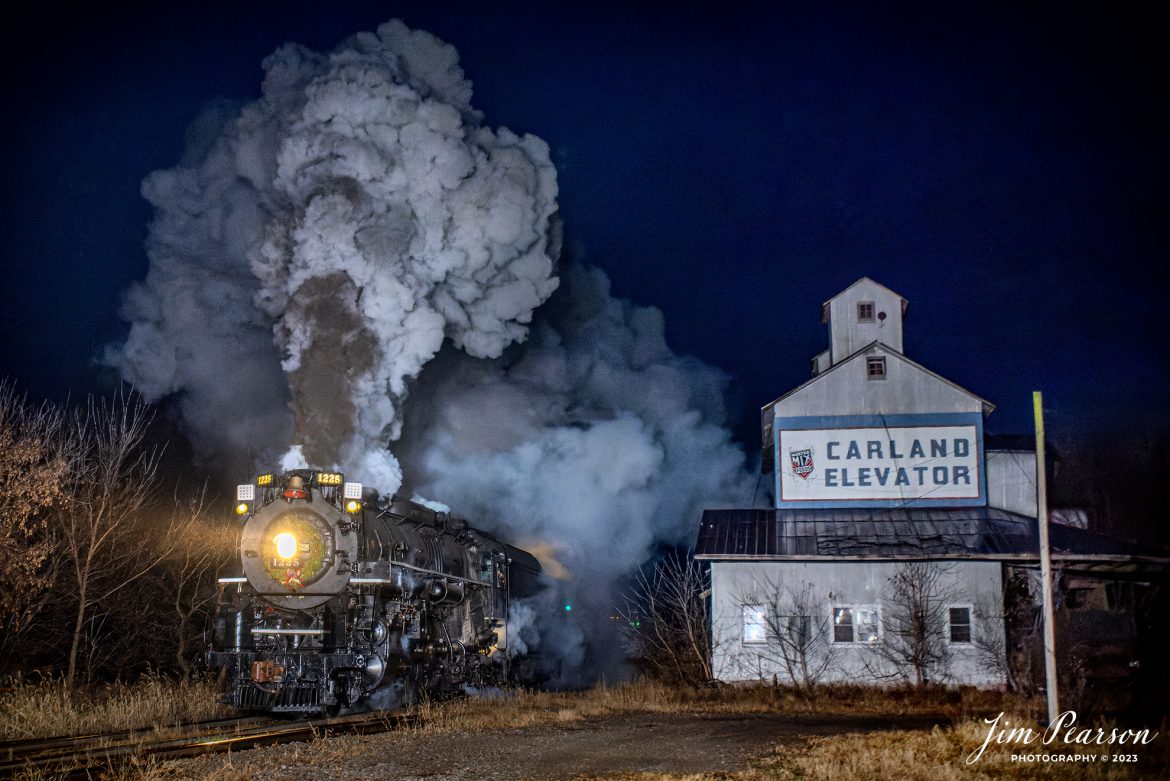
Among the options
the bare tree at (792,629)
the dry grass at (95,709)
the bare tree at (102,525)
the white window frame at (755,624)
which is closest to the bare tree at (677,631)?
the white window frame at (755,624)

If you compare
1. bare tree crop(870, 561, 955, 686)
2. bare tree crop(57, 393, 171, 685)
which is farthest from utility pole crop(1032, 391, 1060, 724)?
bare tree crop(57, 393, 171, 685)

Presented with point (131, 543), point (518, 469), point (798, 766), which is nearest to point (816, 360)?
point (518, 469)

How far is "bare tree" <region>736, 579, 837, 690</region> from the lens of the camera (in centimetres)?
2245

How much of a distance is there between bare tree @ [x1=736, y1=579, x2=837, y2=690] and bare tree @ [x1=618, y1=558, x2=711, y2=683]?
4.81ft

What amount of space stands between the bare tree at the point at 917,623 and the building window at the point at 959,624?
18 centimetres

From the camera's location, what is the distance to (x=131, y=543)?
23156 mm

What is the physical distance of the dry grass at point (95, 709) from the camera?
14531 millimetres

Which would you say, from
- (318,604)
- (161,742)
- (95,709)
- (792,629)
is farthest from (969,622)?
(95,709)

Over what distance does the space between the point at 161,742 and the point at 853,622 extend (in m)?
15.2

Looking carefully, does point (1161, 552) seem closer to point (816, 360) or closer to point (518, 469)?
point (816, 360)

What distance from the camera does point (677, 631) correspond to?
24.7m

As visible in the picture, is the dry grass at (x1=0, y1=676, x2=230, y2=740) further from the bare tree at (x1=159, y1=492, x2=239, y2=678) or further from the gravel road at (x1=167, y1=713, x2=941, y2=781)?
the bare tree at (x1=159, y1=492, x2=239, y2=678)

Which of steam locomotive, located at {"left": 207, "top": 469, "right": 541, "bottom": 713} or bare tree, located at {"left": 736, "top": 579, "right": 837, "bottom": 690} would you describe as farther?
bare tree, located at {"left": 736, "top": 579, "right": 837, "bottom": 690}

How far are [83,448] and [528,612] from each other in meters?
10.8
